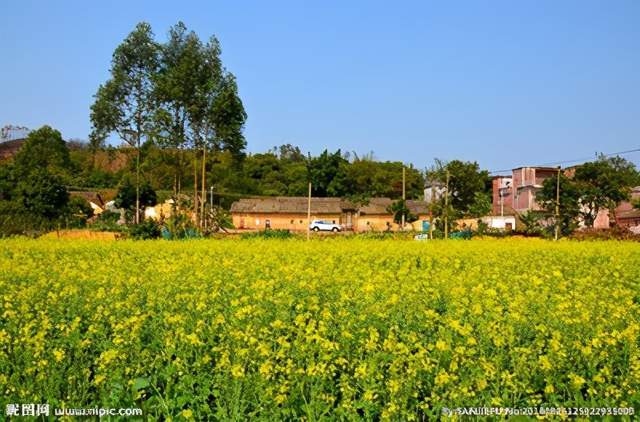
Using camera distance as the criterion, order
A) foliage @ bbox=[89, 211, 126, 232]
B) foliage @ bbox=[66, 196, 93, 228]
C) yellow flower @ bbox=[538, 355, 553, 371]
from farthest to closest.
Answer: foliage @ bbox=[66, 196, 93, 228] < foliage @ bbox=[89, 211, 126, 232] < yellow flower @ bbox=[538, 355, 553, 371]

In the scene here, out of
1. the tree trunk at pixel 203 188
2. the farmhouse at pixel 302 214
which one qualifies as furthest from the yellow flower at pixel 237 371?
the farmhouse at pixel 302 214

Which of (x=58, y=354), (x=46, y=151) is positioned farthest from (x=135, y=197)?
(x=58, y=354)

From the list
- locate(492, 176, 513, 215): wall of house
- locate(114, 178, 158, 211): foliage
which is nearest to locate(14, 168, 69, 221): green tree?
locate(114, 178, 158, 211): foliage

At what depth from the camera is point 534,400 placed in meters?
3.82

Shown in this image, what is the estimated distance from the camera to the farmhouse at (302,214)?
6053 centimetres

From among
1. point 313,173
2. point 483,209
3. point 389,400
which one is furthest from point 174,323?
point 313,173

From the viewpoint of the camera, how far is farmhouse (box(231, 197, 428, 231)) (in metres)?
60.5

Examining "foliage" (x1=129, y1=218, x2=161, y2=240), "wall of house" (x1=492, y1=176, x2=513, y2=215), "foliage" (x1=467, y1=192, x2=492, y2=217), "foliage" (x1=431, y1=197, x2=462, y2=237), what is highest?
"wall of house" (x1=492, y1=176, x2=513, y2=215)

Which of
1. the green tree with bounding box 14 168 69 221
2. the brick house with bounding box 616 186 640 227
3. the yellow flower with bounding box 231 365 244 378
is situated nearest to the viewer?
the yellow flower with bounding box 231 365 244 378

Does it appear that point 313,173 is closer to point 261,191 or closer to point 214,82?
point 261,191

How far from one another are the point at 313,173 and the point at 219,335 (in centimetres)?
6647

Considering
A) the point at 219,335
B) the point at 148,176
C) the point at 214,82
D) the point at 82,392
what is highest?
the point at 214,82

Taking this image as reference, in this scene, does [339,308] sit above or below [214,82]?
below

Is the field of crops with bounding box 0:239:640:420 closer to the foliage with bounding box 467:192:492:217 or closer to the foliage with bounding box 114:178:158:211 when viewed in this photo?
the foliage with bounding box 114:178:158:211
